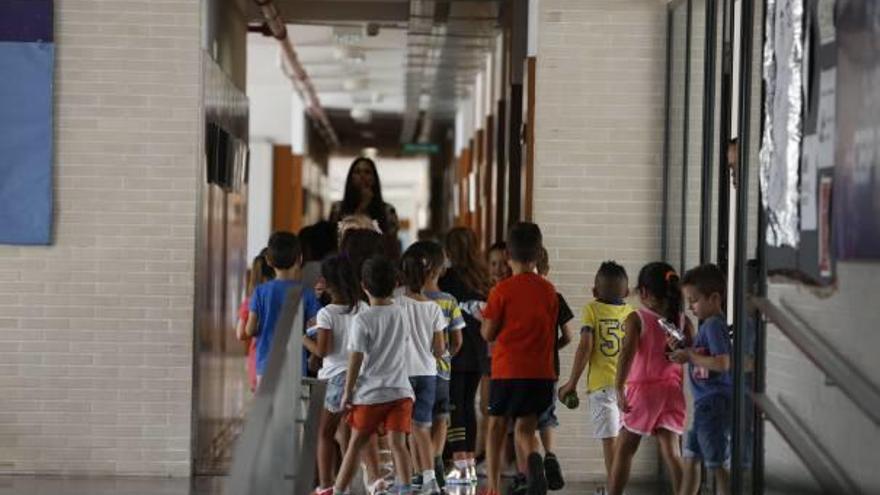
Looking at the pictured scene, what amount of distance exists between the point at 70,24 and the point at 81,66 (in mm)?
243

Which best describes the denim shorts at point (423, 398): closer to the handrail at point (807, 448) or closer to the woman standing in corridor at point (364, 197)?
the handrail at point (807, 448)

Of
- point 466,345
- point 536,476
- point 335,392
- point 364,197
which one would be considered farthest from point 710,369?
point 364,197

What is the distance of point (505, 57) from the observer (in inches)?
571

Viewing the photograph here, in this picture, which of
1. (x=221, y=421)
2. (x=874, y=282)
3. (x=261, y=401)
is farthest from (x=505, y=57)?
(x=261, y=401)

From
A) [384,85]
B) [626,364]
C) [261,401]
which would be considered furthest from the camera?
[384,85]

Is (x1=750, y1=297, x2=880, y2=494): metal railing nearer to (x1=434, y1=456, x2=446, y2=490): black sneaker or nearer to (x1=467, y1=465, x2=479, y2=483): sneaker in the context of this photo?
(x1=434, y1=456, x2=446, y2=490): black sneaker

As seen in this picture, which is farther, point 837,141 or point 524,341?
point 524,341

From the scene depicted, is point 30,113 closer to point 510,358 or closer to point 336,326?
point 336,326

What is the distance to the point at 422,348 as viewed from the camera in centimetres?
788

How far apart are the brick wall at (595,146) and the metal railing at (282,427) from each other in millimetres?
2925

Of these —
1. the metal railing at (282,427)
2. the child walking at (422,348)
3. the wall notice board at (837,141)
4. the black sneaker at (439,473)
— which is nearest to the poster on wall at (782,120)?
the wall notice board at (837,141)

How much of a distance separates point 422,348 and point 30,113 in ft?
10.5

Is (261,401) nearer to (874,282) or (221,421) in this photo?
(874,282)

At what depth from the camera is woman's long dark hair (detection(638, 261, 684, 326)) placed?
7.68 m
